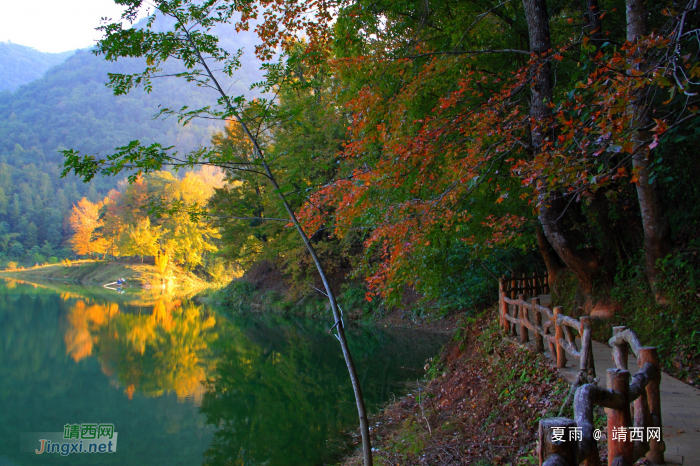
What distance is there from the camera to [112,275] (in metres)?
42.4

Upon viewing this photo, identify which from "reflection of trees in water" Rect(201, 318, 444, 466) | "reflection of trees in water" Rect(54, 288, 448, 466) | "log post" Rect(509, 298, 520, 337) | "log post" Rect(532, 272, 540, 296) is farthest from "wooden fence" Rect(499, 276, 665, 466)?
"log post" Rect(532, 272, 540, 296)

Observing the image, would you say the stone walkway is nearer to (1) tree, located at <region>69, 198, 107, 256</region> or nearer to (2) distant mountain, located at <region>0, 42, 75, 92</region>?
(1) tree, located at <region>69, 198, 107, 256</region>

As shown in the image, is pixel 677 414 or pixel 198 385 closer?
pixel 677 414

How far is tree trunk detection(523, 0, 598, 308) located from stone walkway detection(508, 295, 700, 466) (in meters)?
1.85

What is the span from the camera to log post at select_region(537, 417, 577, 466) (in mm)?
1803

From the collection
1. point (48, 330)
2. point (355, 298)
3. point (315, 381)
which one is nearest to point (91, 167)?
point (315, 381)

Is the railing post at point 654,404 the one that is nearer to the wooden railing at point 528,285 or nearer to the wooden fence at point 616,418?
the wooden fence at point 616,418

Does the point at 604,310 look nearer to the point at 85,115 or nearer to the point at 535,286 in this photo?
the point at 535,286

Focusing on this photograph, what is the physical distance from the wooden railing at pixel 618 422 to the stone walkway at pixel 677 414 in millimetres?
265

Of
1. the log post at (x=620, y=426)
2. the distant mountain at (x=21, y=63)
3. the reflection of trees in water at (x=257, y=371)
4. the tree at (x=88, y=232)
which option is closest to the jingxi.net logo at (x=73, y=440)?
the reflection of trees in water at (x=257, y=371)

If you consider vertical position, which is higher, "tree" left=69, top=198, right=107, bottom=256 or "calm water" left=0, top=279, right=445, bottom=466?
"tree" left=69, top=198, right=107, bottom=256

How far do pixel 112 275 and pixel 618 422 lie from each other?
47.6 metres

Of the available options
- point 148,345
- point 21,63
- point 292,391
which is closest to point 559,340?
point 292,391

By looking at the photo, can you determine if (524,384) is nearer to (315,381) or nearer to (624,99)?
(624,99)
